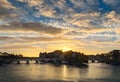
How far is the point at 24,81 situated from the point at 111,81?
41.9 metres

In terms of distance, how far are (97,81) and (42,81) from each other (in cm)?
2573

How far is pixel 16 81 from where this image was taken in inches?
4916

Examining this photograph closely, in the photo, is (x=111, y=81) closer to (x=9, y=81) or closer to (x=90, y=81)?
(x=90, y=81)

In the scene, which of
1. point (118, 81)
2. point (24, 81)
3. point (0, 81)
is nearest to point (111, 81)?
point (118, 81)

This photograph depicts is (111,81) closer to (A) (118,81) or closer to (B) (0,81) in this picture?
(A) (118,81)

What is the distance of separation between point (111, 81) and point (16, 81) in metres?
45.5

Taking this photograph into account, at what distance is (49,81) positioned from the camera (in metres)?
127

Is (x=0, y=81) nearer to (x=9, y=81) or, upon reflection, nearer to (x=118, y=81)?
(x=9, y=81)

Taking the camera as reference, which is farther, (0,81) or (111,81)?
(111,81)

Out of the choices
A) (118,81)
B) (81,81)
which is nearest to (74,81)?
(81,81)

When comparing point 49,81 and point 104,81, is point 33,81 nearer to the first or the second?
point 49,81

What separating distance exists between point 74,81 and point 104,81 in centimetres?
1477

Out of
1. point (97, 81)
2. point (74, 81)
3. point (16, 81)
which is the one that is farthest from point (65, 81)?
point (16, 81)

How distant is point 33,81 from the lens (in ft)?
414
